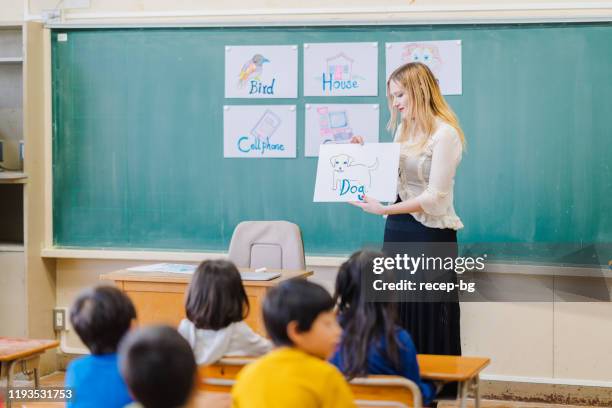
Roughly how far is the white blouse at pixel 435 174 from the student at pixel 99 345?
1.60 metres

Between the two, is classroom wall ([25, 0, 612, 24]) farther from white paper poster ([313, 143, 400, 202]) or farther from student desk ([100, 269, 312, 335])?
student desk ([100, 269, 312, 335])

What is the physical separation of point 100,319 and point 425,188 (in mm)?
1791

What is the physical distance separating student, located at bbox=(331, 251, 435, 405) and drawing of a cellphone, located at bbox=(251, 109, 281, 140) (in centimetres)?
235

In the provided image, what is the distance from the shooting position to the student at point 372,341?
8.08ft

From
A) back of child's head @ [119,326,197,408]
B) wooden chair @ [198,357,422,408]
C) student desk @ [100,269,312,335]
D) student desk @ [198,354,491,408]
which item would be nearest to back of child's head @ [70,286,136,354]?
wooden chair @ [198,357,422,408]

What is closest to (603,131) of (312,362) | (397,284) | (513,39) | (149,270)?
(513,39)

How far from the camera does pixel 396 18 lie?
4656mm

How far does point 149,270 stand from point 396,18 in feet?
6.32

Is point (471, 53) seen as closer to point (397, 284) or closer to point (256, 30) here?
point (256, 30)

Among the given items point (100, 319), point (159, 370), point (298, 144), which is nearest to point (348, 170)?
point (298, 144)

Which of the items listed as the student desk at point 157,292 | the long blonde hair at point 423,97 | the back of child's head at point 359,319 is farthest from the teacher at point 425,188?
the back of child's head at point 359,319

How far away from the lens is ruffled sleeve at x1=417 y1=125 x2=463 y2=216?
3.49 meters

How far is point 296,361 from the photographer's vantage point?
179 centimetres

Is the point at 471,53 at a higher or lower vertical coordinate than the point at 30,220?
higher
